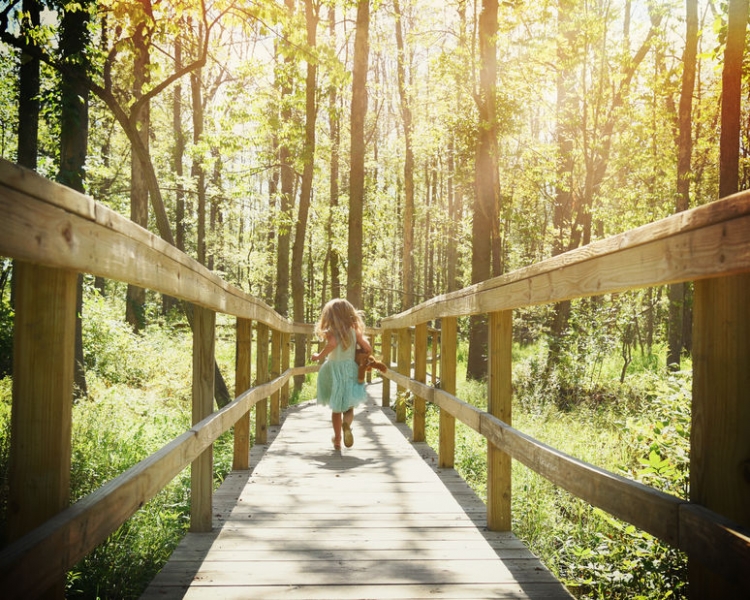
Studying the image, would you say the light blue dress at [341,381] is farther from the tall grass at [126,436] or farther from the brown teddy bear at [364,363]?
the tall grass at [126,436]

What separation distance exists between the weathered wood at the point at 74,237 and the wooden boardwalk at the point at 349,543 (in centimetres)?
141

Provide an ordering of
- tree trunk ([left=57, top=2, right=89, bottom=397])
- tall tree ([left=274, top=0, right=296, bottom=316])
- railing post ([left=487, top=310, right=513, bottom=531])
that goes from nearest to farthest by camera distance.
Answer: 1. railing post ([left=487, top=310, right=513, bottom=531])
2. tree trunk ([left=57, top=2, right=89, bottom=397])
3. tall tree ([left=274, top=0, right=296, bottom=316])

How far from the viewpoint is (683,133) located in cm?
1429

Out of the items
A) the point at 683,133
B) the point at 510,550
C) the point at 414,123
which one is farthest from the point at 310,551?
the point at 414,123

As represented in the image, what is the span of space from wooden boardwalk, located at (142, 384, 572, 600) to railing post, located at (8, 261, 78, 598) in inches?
49.9

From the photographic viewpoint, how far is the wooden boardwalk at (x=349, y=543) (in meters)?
2.85

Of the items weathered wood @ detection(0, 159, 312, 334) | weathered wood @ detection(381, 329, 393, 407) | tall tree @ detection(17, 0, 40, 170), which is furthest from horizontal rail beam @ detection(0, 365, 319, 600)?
tall tree @ detection(17, 0, 40, 170)

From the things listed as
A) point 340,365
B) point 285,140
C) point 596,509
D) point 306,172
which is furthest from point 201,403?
point 306,172

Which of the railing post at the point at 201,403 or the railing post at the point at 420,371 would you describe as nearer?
the railing post at the point at 201,403

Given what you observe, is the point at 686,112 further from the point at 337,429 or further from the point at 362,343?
the point at 337,429

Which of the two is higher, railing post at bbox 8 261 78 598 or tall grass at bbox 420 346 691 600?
railing post at bbox 8 261 78 598

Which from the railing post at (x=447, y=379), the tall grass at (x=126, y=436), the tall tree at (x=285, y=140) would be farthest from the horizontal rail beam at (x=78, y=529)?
the tall tree at (x=285, y=140)

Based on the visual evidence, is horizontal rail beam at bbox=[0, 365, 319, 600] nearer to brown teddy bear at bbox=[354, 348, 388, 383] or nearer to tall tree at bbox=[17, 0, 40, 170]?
brown teddy bear at bbox=[354, 348, 388, 383]

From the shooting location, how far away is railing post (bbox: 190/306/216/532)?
354 cm
